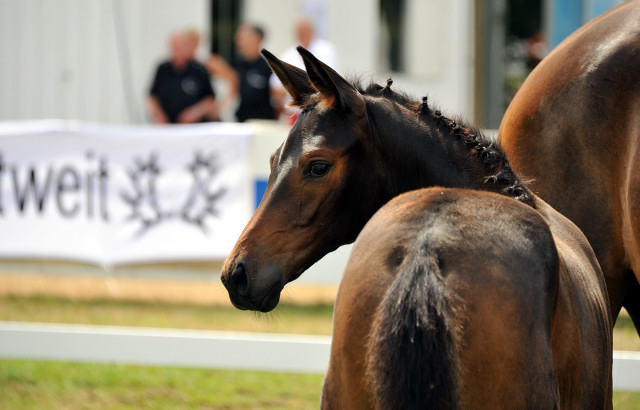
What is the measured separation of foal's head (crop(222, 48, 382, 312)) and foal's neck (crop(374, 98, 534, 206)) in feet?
0.29

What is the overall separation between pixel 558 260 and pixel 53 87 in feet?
31.6

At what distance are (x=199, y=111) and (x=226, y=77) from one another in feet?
3.34

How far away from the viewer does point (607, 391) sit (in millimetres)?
2877

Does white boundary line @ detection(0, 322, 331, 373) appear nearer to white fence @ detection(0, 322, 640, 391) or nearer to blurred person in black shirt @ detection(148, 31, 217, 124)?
white fence @ detection(0, 322, 640, 391)

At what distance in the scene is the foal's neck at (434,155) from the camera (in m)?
3.06

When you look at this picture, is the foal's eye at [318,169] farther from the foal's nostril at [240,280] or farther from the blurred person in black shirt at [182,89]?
the blurred person in black shirt at [182,89]

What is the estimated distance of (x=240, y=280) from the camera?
2877mm

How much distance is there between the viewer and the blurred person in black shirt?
30.9 feet

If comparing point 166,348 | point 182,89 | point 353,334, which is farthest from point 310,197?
point 182,89

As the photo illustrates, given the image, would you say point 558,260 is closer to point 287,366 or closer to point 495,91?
point 287,366

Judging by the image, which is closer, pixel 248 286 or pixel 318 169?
pixel 248 286

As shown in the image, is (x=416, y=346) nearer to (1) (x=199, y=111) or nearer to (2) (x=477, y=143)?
(2) (x=477, y=143)

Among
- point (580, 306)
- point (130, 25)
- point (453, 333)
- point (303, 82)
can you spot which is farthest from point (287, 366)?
point (130, 25)

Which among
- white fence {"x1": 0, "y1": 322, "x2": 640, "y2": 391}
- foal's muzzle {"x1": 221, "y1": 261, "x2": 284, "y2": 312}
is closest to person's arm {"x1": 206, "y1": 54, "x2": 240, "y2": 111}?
white fence {"x1": 0, "y1": 322, "x2": 640, "y2": 391}
